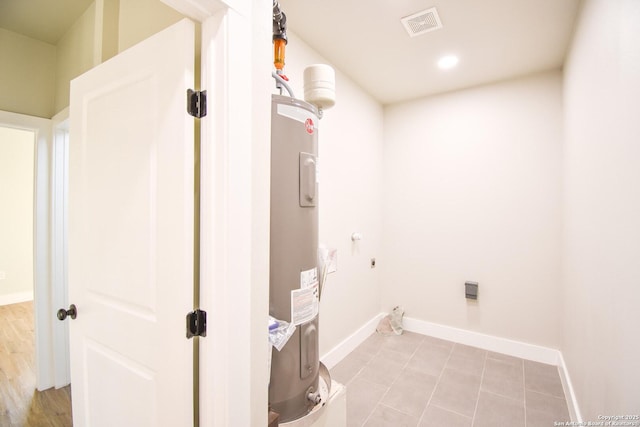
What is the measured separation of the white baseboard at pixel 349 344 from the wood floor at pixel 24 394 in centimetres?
182

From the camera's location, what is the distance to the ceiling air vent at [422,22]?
1885mm

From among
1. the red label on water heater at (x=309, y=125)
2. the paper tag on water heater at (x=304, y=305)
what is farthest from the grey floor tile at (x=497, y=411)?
the red label on water heater at (x=309, y=125)

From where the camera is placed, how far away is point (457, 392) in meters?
2.23

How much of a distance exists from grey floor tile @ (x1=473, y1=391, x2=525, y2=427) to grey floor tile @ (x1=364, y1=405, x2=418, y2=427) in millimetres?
415

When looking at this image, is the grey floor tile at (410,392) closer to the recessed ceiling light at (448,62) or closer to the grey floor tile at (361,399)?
the grey floor tile at (361,399)

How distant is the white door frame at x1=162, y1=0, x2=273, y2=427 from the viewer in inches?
35.4

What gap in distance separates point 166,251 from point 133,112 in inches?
21.4

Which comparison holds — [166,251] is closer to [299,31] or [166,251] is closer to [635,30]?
[635,30]

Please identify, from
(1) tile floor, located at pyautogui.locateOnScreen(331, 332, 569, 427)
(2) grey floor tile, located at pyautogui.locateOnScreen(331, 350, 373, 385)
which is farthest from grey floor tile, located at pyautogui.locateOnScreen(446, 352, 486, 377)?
(2) grey floor tile, located at pyautogui.locateOnScreen(331, 350, 373, 385)

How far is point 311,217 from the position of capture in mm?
1386

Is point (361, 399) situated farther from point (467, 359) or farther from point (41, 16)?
point (41, 16)

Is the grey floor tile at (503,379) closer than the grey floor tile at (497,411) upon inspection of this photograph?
No

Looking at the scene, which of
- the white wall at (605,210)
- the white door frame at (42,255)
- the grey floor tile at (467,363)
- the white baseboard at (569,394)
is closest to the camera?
the white wall at (605,210)

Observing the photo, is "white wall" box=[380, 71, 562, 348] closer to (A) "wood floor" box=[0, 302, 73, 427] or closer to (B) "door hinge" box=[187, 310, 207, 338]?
(B) "door hinge" box=[187, 310, 207, 338]
